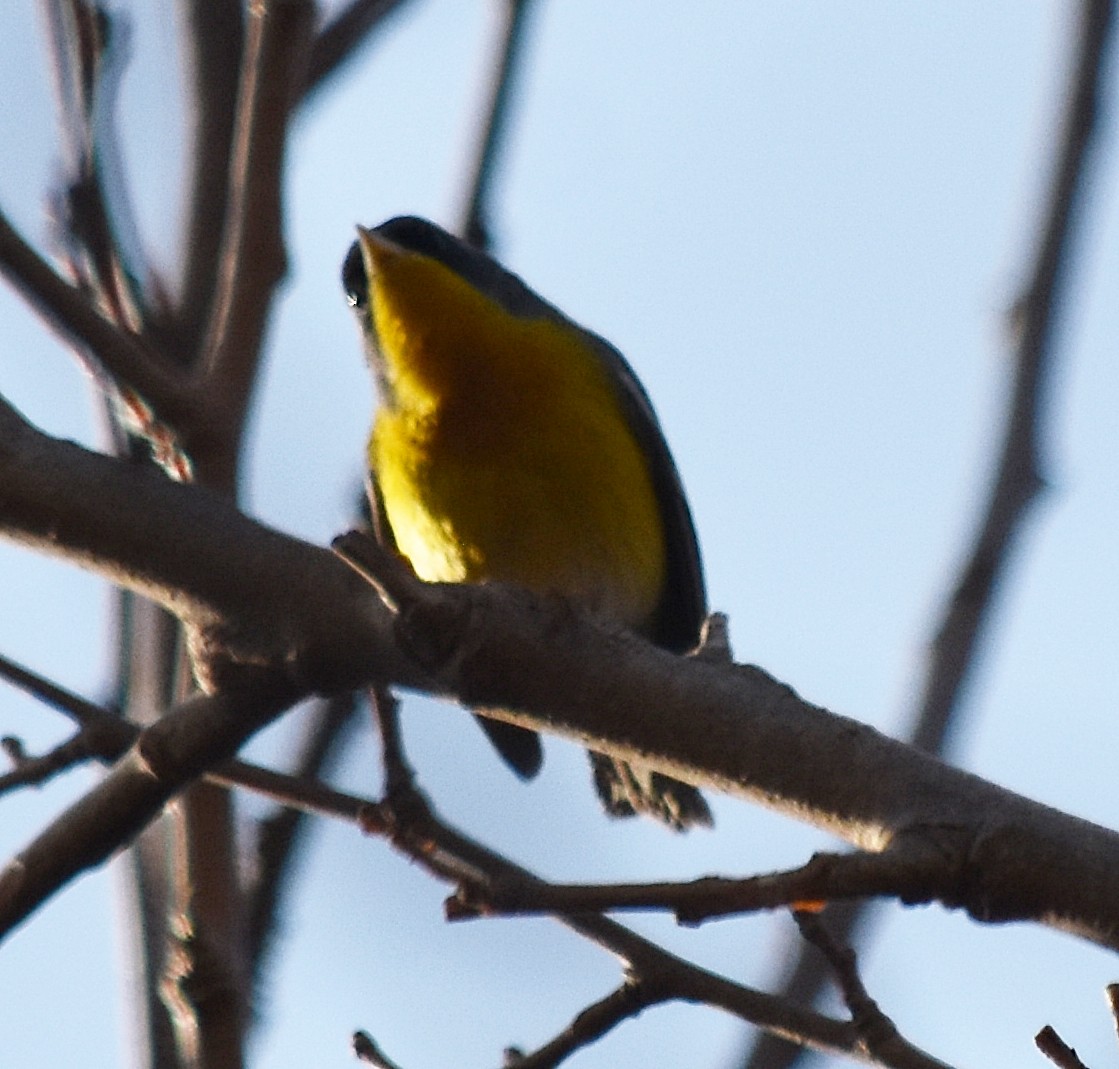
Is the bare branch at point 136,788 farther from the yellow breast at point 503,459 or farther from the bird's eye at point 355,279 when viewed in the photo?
the bird's eye at point 355,279

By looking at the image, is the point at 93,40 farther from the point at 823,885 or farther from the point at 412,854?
the point at 823,885

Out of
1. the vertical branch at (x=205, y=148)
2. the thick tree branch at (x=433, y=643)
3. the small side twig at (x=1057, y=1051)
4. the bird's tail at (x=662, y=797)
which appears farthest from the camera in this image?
the bird's tail at (x=662, y=797)

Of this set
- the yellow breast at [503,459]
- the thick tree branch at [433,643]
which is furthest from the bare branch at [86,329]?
the yellow breast at [503,459]

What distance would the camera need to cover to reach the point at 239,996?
2150 mm

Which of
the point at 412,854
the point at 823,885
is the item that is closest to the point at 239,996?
the point at 412,854

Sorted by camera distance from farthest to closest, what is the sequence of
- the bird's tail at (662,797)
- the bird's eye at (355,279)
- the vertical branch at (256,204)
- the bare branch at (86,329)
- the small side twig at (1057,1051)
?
the bird's eye at (355,279)
the bird's tail at (662,797)
the vertical branch at (256,204)
the bare branch at (86,329)
the small side twig at (1057,1051)

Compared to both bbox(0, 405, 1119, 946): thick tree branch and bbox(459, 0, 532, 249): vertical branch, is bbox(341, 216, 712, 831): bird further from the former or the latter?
bbox(0, 405, 1119, 946): thick tree branch

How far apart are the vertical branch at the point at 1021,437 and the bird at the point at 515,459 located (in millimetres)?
865

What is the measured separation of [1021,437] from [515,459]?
53.2 inches

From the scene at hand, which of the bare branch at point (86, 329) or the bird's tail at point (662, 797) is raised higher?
the bird's tail at point (662, 797)

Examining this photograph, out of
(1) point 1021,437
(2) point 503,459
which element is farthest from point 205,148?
(1) point 1021,437

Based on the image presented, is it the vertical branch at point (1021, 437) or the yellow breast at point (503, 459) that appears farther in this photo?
the yellow breast at point (503, 459)

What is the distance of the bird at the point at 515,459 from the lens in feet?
13.3

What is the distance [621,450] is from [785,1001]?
233cm
